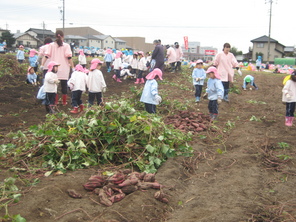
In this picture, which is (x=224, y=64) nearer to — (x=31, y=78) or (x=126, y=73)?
(x=31, y=78)

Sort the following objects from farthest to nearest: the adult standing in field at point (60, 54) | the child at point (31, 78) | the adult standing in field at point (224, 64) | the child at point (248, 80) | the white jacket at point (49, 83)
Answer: the child at point (248, 80), the child at point (31, 78), the adult standing in field at point (224, 64), the adult standing in field at point (60, 54), the white jacket at point (49, 83)

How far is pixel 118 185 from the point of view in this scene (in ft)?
12.0

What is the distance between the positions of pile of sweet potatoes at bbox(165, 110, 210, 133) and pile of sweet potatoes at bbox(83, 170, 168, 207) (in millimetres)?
2551

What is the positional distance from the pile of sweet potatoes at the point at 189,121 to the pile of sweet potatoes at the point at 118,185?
255 centimetres

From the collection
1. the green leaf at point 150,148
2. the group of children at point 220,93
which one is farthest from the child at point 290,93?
the green leaf at point 150,148

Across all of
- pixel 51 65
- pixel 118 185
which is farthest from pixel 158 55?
pixel 118 185

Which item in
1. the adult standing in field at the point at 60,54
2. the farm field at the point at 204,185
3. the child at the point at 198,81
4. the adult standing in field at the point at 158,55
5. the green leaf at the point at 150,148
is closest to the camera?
the farm field at the point at 204,185

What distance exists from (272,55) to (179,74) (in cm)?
4384

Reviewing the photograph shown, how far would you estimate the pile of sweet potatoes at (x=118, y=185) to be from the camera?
3.46m

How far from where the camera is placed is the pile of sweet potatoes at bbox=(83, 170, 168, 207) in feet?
11.4

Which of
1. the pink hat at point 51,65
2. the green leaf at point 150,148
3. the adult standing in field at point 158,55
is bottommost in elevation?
the green leaf at point 150,148

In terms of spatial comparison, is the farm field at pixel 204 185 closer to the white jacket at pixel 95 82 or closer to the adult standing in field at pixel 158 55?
the white jacket at pixel 95 82

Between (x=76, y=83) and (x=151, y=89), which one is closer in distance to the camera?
(x=151, y=89)

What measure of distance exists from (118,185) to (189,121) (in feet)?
11.5
